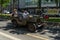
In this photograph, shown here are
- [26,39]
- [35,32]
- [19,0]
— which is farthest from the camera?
[19,0]

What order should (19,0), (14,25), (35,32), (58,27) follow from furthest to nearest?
1. (19,0)
2. (14,25)
3. (58,27)
4. (35,32)

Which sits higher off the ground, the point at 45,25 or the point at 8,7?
the point at 45,25

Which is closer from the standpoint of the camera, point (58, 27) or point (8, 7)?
point (58, 27)

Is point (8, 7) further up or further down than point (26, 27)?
further down

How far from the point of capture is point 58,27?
1617 cm

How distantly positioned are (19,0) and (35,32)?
37.5 meters

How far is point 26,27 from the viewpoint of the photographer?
16391 millimetres

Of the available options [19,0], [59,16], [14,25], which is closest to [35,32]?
[14,25]

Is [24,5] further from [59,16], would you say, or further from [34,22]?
[34,22]

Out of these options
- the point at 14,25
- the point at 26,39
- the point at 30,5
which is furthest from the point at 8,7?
the point at 26,39

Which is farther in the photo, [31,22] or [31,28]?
[31,22]

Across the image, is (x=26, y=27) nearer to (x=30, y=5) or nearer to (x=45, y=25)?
(x=45, y=25)

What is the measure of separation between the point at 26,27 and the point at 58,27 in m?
2.64

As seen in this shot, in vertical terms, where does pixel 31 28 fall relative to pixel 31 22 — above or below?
below
